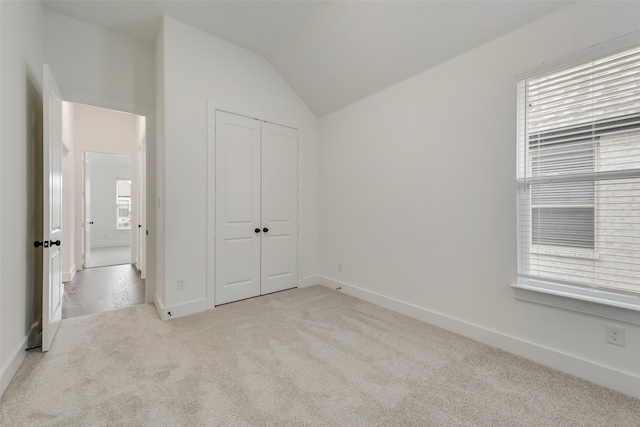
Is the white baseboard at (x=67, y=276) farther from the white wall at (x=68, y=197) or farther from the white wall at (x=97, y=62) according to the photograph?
the white wall at (x=97, y=62)

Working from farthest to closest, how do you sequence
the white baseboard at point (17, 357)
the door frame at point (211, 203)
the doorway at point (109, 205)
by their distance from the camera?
the doorway at point (109, 205) → the door frame at point (211, 203) → the white baseboard at point (17, 357)

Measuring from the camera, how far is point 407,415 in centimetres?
149

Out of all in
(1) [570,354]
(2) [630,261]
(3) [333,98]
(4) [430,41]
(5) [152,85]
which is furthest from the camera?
(3) [333,98]

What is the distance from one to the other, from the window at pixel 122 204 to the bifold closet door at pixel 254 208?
7.83 m

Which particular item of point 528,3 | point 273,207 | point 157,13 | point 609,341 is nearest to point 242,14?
point 157,13

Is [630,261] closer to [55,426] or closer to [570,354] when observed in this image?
[570,354]

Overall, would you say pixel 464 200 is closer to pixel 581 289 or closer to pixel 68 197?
pixel 581 289

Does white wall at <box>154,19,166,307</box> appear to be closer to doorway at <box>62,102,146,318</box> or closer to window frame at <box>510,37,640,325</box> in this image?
doorway at <box>62,102,146,318</box>

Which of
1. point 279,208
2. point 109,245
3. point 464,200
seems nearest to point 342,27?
point 464,200

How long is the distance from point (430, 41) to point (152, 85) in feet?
10.4

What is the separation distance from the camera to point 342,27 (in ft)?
9.23

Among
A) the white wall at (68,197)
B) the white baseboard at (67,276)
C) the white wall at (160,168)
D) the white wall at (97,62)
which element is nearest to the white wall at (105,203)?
the white wall at (68,197)

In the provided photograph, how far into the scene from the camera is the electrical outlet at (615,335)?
171 cm

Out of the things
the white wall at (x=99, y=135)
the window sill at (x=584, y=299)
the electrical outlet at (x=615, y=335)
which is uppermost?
the white wall at (x=99, y=135)
